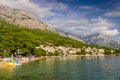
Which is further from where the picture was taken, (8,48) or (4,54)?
(8,48)

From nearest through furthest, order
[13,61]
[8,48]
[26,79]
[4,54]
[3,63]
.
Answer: [26,79] < [3,63] < [13,61] < [4,54] < [8,48]

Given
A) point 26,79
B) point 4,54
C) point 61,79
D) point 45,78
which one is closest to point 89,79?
point 61,79

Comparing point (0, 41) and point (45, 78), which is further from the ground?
point (0, 41)

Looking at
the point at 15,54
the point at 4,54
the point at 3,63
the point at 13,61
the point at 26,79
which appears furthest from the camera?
the point at 15,54

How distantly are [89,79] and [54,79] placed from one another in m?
11.4

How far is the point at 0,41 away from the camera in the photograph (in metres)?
174

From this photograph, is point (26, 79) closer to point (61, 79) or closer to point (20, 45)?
point (61, 79)

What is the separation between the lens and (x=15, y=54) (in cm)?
17738

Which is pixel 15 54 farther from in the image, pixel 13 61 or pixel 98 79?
pixel 98 79

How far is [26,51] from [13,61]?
67215 mm

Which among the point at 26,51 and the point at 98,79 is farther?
the point at 26,51

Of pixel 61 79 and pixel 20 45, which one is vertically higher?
pixel 20 45

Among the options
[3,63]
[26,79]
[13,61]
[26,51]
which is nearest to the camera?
[26,79]

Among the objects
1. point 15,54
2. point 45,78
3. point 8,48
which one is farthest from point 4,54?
point 45,78
